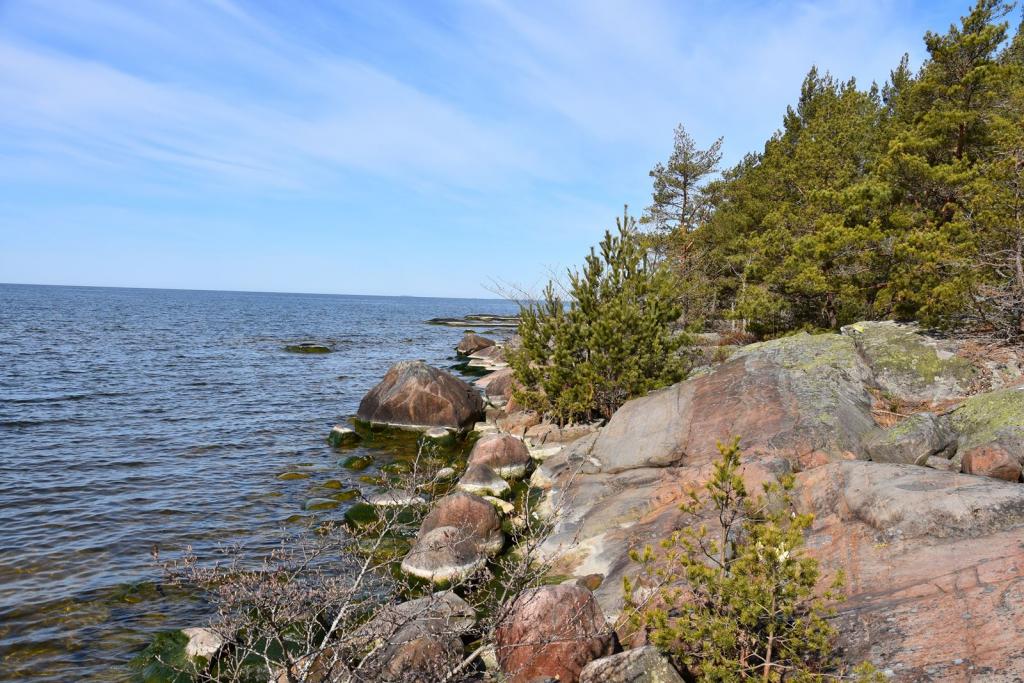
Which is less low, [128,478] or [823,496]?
[823,496]

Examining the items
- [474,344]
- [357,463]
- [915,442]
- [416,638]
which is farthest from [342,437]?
[474,344]

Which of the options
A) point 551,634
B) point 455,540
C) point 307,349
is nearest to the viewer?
point 551,634

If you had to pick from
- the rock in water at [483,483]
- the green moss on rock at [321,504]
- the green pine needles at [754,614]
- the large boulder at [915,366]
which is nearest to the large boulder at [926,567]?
the green pine needles at [754,614]

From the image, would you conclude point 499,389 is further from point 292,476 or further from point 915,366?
point 915,366

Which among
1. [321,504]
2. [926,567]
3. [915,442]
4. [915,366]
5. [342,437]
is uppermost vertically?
[915,366]

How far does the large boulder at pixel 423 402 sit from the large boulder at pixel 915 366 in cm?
1294

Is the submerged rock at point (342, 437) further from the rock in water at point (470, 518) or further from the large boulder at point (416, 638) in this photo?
the large boulder at point (416, 638)

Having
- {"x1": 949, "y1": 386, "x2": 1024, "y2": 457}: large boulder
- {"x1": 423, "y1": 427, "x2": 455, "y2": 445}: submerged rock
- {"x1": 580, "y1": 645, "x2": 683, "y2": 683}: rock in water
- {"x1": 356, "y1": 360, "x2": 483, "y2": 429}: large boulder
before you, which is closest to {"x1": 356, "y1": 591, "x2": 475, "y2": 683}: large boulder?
{"x1": 580, "y1": 645, "x2": 683, "y2": 683}: rock in water

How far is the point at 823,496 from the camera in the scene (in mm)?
8508

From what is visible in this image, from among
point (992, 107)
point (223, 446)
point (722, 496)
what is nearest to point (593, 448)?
point (722, 496)

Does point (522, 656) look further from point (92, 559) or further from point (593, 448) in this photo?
point (92, 559)

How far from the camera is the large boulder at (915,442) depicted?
387 inches

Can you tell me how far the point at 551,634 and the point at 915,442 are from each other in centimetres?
732

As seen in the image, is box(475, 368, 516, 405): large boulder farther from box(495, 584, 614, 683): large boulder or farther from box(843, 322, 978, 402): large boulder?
box(495, 584, 614, 683): large boulder
